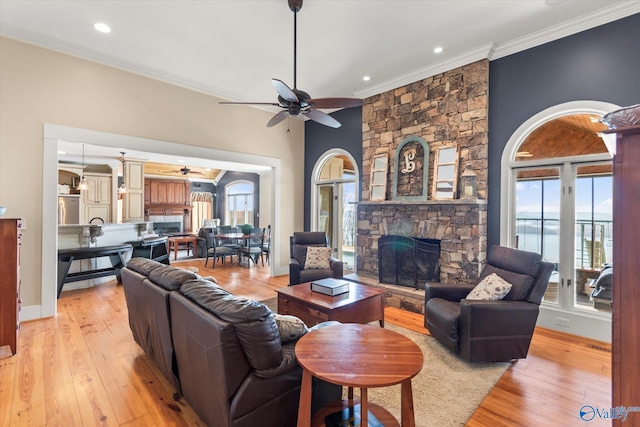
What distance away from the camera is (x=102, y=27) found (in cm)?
340

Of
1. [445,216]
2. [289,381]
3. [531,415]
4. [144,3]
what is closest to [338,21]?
[144,3]

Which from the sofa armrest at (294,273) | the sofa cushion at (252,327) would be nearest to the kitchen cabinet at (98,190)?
the sofa armrest at (294,273)

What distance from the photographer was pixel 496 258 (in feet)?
10.9

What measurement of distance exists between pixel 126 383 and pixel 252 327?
165 centimetres

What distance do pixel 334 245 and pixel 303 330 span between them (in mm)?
4377

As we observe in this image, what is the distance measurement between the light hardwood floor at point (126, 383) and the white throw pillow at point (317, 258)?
1.69 m

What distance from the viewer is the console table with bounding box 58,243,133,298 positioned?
438cm

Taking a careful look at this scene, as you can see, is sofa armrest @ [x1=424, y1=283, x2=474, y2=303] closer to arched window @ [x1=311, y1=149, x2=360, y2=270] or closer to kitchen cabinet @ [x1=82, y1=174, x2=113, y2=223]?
arched window @ [x1=311, y1=149, x2=360, y2=270]

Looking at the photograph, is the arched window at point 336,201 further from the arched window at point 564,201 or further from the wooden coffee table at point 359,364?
the wooden coffee table at point 359,364

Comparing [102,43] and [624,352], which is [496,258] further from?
[102,43]

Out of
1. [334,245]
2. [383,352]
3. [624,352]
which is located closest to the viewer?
[624,352]

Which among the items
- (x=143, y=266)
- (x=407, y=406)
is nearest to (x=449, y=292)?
(x=407, y=406)

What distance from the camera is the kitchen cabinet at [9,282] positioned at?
2734 millimetres

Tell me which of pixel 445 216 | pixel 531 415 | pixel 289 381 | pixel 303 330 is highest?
pixel 445 216
